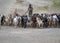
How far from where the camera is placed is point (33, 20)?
3764mm

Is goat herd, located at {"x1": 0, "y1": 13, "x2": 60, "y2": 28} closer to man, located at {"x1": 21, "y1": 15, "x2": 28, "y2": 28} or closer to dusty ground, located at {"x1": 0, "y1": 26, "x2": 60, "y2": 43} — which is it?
man, located at {"x1": 21, "y1": 15, "x2": 28, "y2": 28}

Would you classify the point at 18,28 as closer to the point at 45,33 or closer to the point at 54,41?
the point at 45,33

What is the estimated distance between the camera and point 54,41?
364 centimetres

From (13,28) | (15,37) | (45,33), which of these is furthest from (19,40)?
(45,33)

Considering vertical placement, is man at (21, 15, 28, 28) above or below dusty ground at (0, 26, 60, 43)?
above

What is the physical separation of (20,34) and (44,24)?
698 millimetres

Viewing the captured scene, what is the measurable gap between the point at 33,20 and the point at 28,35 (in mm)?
429

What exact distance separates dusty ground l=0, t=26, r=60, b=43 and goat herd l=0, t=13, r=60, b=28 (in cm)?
12

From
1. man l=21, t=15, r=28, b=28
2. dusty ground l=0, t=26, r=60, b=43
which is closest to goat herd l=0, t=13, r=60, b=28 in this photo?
man l=21, t=15, r=28, b=28

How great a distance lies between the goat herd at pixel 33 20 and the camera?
3724 mm

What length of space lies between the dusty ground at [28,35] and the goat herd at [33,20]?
0.38 ft

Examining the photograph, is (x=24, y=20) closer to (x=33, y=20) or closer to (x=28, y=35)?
(x=33, y=20)

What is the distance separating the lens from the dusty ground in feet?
11.9

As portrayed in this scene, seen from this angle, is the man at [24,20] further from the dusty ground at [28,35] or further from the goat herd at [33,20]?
the dusty ground at [28,35]
